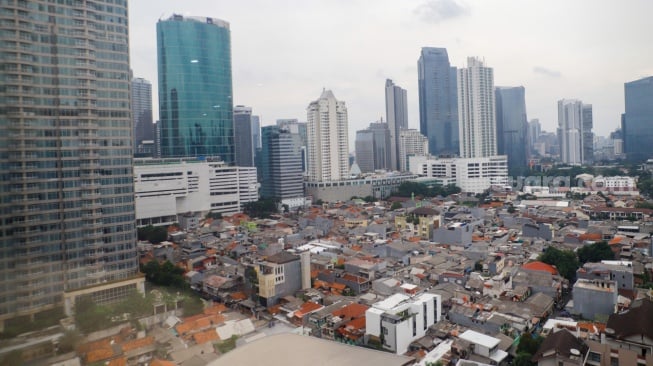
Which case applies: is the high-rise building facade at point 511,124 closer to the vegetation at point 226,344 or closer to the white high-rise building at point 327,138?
the white high-rise building at point 327,138

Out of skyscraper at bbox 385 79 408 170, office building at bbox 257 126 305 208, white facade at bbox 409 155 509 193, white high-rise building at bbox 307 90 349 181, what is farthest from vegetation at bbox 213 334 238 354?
skyscraper at bbox 385 79 408 170

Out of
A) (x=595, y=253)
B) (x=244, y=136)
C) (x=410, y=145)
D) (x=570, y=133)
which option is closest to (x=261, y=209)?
(x=244, y=136)

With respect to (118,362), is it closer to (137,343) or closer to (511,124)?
(137,343)

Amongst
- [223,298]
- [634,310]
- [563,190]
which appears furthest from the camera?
[563,190]

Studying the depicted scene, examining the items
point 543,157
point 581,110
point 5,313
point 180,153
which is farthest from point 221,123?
point 543,157

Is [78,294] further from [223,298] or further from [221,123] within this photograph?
[221,123]

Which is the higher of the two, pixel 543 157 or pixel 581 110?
pixel 581 110
